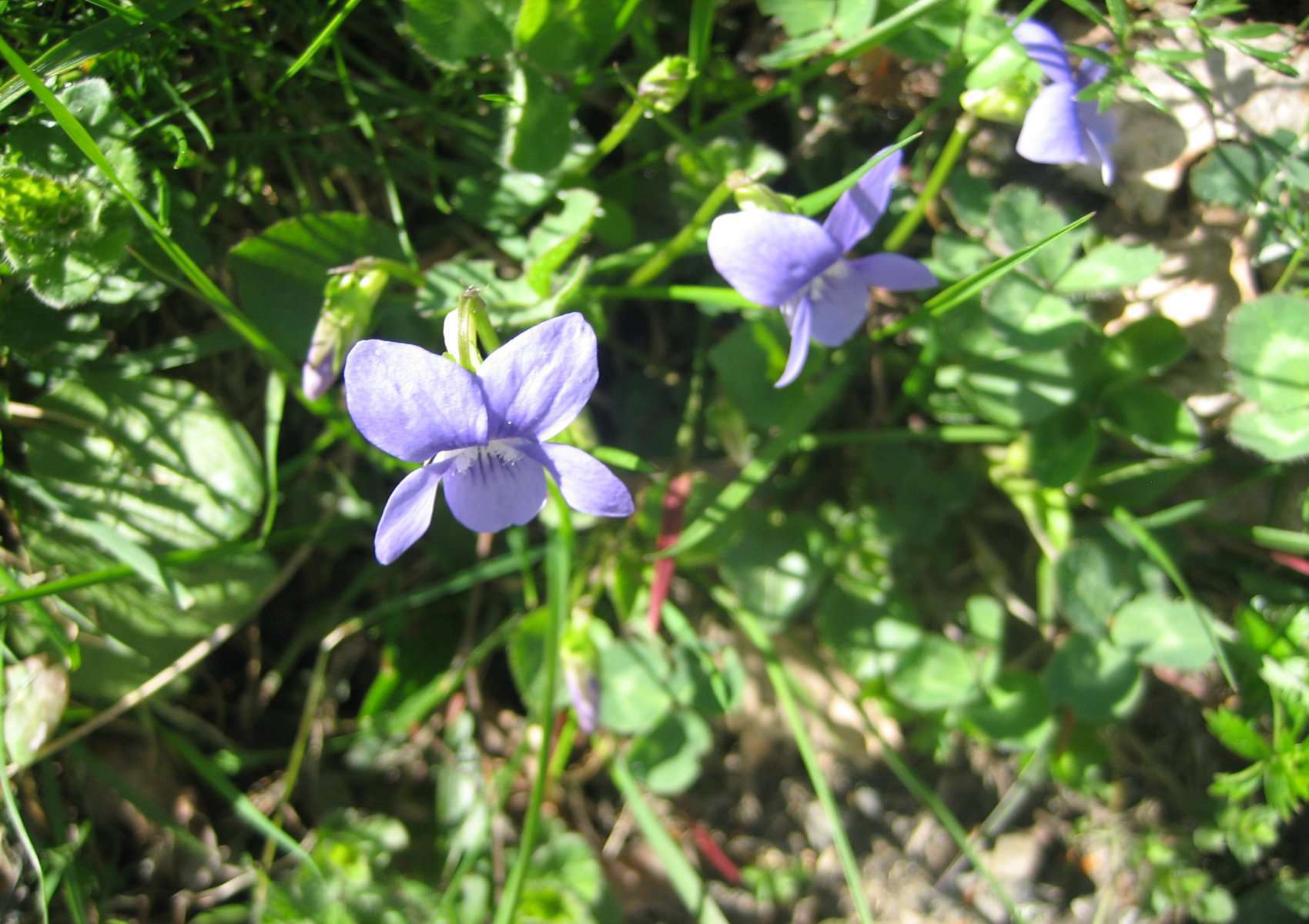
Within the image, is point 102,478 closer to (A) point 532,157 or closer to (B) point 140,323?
(B) point 140,323

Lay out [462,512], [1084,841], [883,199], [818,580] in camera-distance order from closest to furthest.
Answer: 1. [462,512]
2. [883,199]
3. [818,580]
4. [1084,841]

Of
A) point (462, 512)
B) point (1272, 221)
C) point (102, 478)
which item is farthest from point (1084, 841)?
point (102, 478)

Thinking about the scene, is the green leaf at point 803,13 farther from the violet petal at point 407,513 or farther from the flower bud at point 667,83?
the violet petal at point 407,513

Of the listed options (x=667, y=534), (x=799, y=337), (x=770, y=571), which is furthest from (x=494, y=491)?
(x=770, y=571)

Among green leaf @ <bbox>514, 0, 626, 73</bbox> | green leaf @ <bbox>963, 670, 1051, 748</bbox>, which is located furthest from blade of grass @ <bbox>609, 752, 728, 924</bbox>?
green leaf @ <bbox>514, 0, 626, 73</bbox>

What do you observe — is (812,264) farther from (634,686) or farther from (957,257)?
(634,686)

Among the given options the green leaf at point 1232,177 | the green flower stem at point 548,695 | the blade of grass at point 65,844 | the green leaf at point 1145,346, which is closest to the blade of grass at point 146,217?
the green flower stem at point 548,695

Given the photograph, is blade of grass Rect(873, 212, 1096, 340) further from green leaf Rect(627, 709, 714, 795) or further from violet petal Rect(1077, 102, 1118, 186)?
green leaf Rect(627, 709, 714, 795)
